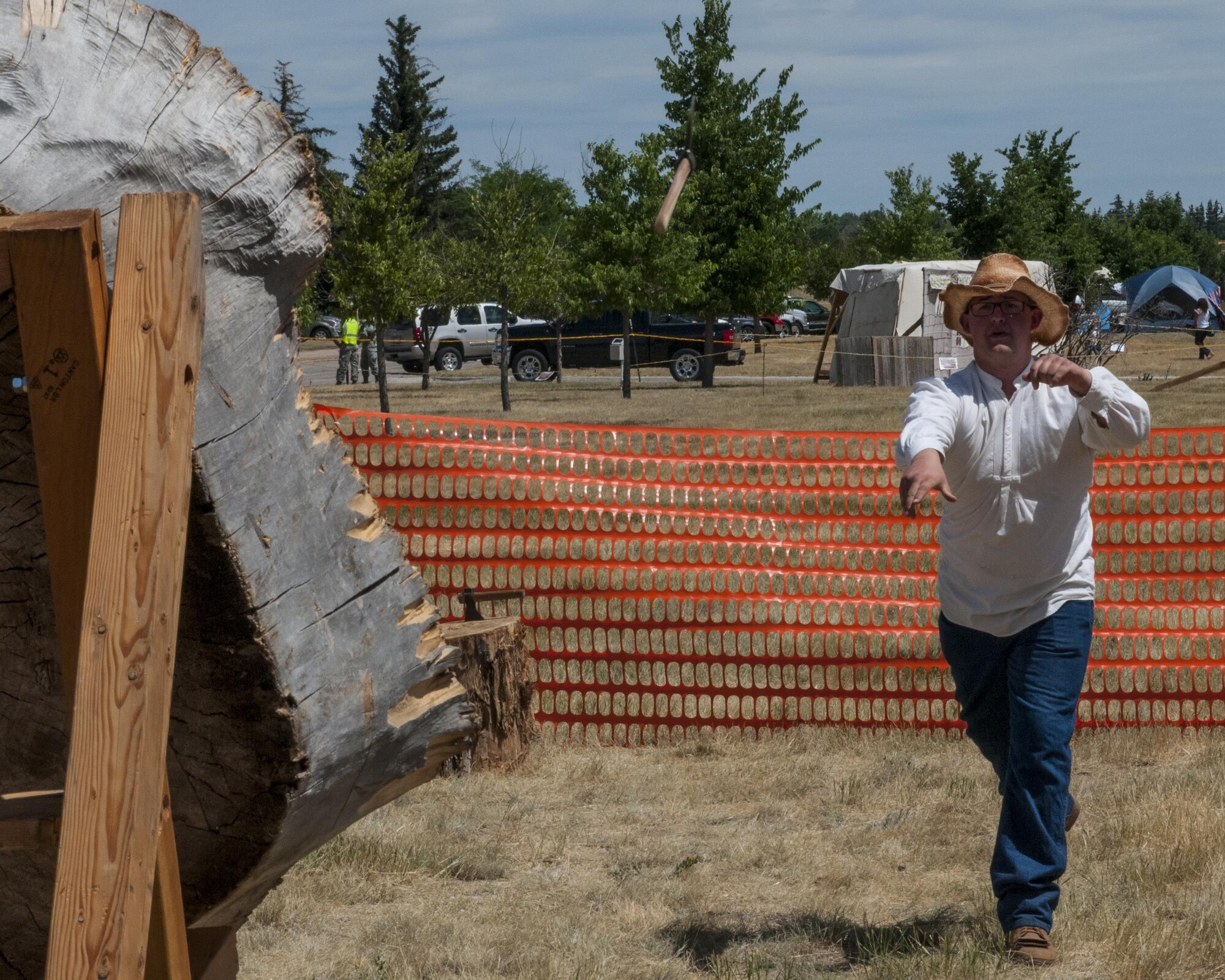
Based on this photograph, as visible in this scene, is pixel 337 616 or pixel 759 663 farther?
pixel 759 663

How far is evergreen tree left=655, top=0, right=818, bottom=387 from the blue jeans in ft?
89.1

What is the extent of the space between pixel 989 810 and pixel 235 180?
13.2ft

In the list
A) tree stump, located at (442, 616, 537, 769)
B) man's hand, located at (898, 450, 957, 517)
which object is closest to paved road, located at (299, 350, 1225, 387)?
tree stump, located at (442, 616, 537, 769)

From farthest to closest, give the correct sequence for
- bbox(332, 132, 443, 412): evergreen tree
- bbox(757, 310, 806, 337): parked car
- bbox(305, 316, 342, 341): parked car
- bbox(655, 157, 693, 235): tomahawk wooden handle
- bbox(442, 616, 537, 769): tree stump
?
bbox(757, 310, 806, 337): parked car → bbox(305, 316, 342, 341): parked car → bbox(332, 132, 443, 412): evergreen tree → bbox(655, 157, 693, 235): tomahawk wooden handle → bbox(442, 616, 537, 769): tree stump

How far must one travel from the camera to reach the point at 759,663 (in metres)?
6.40

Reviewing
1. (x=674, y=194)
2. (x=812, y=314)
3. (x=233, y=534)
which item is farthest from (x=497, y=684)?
(x=812, y=314)

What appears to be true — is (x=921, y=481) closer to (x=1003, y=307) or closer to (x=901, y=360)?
(x=1003, y=307)

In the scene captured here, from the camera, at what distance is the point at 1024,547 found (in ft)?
12.3

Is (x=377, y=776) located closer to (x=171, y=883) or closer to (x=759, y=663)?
(x=171, y=883)

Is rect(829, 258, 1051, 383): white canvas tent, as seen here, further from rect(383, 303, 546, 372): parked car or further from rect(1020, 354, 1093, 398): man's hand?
rect(1020, 354, 1093, 398): man's hand

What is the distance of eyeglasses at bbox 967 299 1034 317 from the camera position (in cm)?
378

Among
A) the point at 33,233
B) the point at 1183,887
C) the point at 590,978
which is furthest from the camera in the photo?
the point at 1183,887

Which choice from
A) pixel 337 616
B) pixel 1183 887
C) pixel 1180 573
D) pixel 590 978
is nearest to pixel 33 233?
pixel 337 616

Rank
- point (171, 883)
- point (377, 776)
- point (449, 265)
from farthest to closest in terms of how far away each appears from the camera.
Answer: point (449, 265) → point (377, 776) → point (171, 883)
